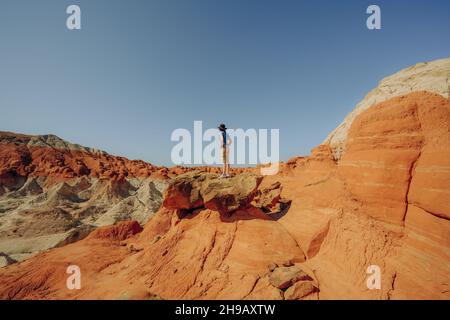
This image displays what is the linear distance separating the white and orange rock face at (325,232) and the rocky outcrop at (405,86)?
55mm

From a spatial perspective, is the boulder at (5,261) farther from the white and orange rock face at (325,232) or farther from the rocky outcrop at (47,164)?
the rocky outcrop at (47,164)

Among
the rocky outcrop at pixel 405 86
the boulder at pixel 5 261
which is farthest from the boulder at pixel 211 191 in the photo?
the boulder at pixel 5 261

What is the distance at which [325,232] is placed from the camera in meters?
7.09

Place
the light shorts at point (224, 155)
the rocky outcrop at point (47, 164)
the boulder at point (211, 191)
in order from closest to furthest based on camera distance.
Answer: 1. the boulder at point (211, 191)
2. the light shorts at point (224, 155)
3. the rocky outcrop at point (47, 164)

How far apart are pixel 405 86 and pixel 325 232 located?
5614mm

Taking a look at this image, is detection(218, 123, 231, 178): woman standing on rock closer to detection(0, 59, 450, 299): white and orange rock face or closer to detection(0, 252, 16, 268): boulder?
detection(0, 59, 450, 299): white and orange rock face

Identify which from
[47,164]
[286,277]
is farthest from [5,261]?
[47,164]

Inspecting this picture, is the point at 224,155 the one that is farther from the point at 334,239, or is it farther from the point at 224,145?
the point at 334,239

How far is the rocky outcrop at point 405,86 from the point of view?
19.3 ft

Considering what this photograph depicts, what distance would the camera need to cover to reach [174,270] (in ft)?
24.1
